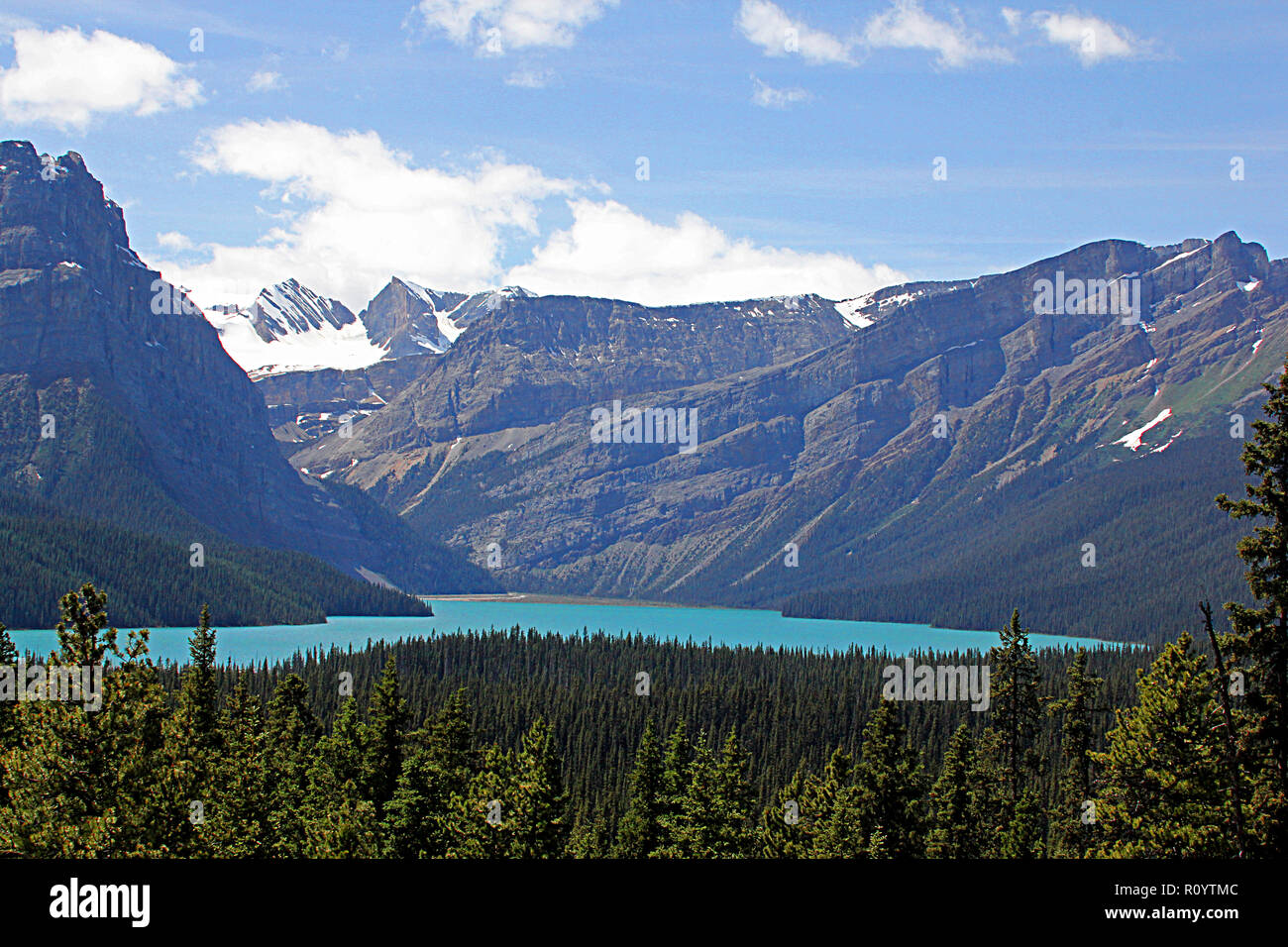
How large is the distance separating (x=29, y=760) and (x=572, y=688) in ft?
421

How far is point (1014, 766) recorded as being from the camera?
200 ft

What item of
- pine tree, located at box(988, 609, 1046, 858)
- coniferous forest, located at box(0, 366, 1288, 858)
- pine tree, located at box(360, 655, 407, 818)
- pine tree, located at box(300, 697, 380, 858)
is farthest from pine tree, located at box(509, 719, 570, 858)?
pine tree, located at box(988, 609, 1046, 858)

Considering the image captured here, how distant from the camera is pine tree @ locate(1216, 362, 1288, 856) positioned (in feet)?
94.5

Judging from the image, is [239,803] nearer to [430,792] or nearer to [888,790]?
[430,792]

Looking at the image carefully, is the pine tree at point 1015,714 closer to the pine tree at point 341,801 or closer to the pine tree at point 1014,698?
the pine tree at point 1014,698

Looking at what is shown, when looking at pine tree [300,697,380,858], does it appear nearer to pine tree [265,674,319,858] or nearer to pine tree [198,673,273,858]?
pine tree [265,674,319,858]

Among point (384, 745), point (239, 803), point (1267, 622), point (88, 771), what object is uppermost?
point (1267, 622)

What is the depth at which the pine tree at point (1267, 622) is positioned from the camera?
28797mm

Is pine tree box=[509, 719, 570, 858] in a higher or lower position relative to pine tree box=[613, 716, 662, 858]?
higher

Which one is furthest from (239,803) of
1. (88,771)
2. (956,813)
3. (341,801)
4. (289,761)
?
(956,813)

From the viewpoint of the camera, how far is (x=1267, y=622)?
3022 cm

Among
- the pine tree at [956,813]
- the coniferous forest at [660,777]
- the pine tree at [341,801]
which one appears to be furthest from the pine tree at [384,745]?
the pine tree at [956,813]

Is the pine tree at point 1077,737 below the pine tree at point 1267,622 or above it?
below
